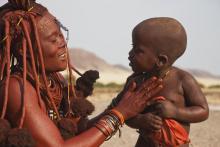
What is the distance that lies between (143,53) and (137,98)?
0.44m

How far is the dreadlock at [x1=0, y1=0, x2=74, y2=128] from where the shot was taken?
12.0 feet

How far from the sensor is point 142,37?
4.04 meters

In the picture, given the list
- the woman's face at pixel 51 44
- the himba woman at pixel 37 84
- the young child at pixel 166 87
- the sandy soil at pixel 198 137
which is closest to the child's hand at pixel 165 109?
the young child at pixel 166 87

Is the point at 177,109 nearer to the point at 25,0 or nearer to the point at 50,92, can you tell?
the point at 50,92

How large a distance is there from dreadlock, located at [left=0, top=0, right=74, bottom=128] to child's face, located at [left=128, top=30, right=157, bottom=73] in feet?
2.48

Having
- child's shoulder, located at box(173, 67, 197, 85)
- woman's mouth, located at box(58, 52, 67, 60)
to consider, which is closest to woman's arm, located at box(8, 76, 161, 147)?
woman's mouth, located at box(58, 52, 67, 60)

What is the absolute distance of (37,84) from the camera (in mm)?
3648

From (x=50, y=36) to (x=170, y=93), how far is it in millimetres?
1087

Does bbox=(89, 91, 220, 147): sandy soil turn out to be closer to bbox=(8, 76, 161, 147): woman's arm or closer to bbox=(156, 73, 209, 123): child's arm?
bbox=(156, 73, 209, 123): child's arm

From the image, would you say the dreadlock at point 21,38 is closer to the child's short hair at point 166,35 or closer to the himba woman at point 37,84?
the himba woman at point 37,84

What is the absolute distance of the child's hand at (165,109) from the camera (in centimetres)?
398

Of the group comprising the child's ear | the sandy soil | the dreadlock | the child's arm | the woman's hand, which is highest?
the dreadlock

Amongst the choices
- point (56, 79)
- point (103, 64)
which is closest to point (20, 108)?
point (56, 79)

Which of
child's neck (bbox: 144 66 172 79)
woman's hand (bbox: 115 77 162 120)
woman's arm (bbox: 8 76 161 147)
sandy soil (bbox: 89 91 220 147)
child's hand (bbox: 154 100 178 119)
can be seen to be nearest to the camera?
woman's arm (bbox: 8 76 161 147)
